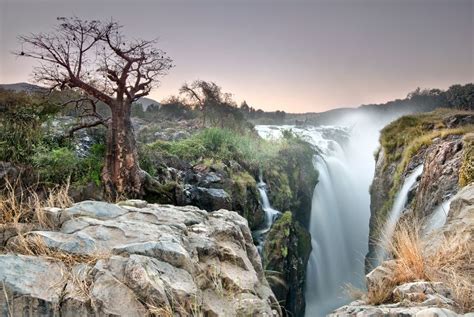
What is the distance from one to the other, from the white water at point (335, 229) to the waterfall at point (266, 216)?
3.05m

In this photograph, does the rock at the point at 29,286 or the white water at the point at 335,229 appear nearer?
the rock at the point at 29,286

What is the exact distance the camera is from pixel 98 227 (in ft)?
15.1

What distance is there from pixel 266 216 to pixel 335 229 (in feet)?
22.0

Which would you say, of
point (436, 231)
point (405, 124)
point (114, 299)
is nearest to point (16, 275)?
point (114, 299)

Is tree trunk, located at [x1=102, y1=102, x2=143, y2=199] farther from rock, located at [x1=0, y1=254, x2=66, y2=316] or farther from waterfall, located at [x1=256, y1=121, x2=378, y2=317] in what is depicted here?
waterfall, located at [x1=256, y1=121, x2=378, y2=317]

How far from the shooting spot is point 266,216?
13.3 metres

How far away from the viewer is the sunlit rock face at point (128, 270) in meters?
3.39

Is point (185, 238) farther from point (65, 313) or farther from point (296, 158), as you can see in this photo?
point (296, 158)

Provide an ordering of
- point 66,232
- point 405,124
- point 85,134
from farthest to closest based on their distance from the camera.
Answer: point 405,124
point 85,134
point 66,232

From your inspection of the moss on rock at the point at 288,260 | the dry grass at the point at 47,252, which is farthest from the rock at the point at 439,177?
the dry grass at the point at 47,252

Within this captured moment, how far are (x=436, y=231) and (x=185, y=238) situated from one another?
11.1 ft

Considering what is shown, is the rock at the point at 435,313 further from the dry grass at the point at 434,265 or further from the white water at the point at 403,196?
the white water at the point at 403,196

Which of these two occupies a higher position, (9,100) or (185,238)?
(9,100)

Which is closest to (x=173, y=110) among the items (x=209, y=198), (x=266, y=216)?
(x=266, y=216)
